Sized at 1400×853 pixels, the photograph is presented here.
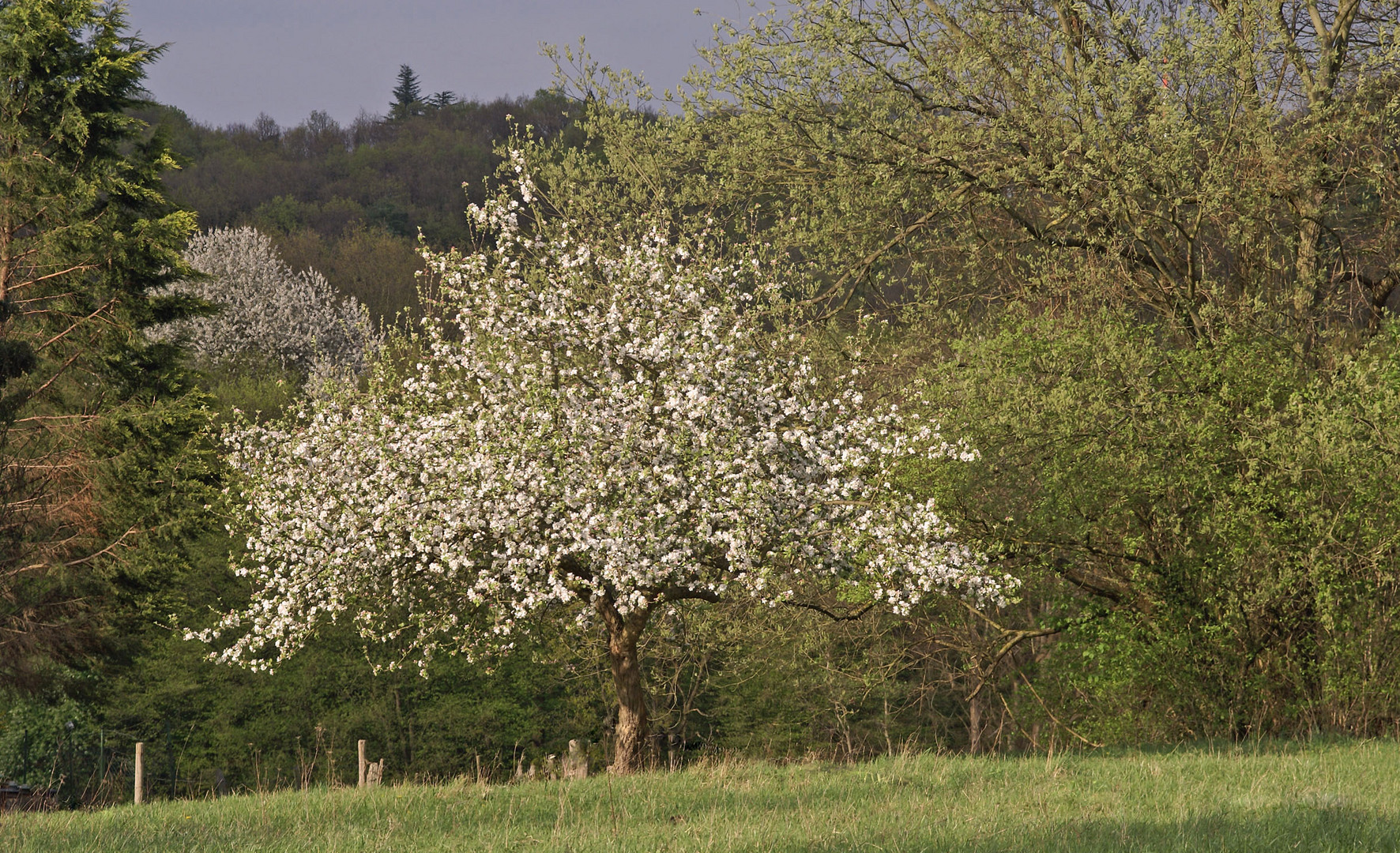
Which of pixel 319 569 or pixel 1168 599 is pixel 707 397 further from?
pixel 1168 599

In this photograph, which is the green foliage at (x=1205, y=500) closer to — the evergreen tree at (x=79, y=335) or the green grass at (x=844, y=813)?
the green grass at (x=844, y=813)

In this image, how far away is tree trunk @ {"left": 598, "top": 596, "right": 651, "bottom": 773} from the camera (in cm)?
1484

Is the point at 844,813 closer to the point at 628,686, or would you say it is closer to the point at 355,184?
the point at 628,686

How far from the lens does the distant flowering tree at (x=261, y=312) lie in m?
53.2

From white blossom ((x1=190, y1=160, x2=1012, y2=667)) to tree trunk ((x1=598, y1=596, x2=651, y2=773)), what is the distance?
1.18 feet

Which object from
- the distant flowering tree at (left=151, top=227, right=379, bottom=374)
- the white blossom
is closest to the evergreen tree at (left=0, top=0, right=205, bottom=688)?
the white blossom

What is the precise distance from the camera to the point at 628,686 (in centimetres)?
1517

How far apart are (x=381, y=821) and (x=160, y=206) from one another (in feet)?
67.3

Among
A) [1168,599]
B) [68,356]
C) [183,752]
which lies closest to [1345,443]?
[1168,599]

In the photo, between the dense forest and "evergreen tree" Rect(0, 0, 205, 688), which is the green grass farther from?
"evergreen tree" Rect(0, 0, 205, 688)

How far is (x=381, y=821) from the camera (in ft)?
29.9

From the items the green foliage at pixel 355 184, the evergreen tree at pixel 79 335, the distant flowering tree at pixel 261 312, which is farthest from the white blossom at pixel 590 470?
the green foliage at pixel 355 184

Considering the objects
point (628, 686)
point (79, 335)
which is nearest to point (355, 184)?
point (79, 335)

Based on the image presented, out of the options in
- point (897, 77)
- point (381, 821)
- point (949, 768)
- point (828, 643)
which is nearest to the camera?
point (381, 821)
